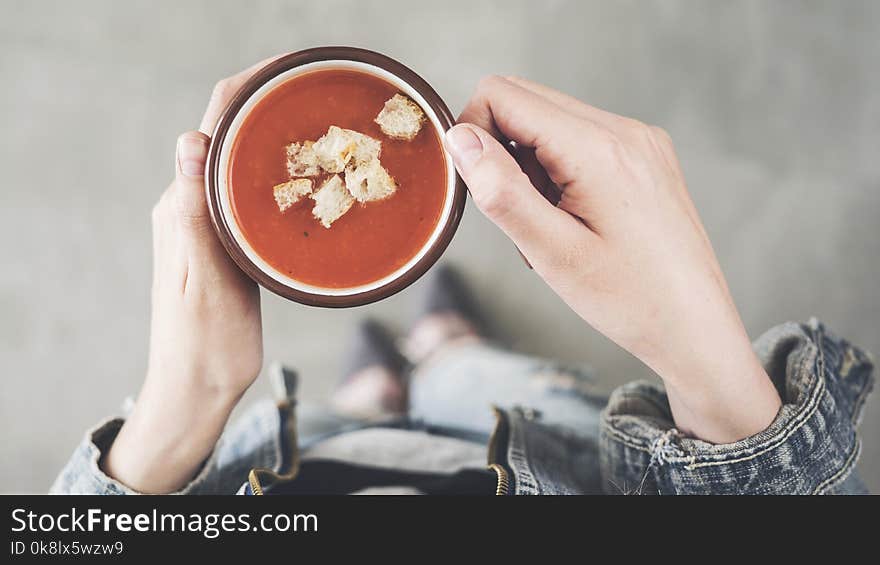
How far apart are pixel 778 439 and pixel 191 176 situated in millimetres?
880

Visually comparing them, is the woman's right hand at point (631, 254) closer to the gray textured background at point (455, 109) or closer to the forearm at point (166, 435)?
the forearm at point (166, 435)

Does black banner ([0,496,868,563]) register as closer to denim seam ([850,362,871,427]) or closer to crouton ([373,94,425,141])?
denim seam ([850,362,871,427])

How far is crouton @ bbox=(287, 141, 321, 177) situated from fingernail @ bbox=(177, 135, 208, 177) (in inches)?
4.3

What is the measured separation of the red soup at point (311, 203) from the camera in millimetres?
895

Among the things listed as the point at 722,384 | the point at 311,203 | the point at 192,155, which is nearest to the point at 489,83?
the point at 311,203

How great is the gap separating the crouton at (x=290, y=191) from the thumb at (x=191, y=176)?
0.31ft

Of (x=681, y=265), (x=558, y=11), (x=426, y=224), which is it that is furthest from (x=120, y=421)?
(x=558, y=11)

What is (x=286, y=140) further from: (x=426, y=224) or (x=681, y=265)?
(x=681, y=265)

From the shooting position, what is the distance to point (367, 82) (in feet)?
2.99

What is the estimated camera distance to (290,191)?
89cm

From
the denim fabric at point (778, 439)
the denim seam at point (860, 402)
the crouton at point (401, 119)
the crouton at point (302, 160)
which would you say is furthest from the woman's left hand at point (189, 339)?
the denim seam at point (860, 402)

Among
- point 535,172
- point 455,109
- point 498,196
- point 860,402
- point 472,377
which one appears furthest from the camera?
point 455,109

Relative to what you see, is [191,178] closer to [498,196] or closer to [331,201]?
[331,201]

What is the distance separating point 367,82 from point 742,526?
78cm
